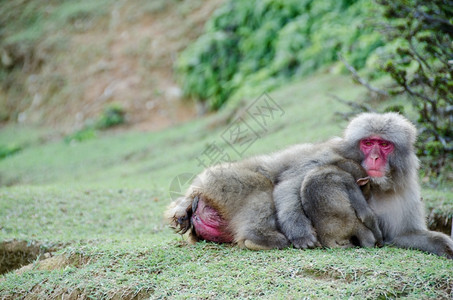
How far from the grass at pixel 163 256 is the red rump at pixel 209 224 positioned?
0.10m

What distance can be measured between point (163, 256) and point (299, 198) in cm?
124

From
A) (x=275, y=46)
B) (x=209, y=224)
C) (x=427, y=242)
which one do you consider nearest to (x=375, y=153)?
(x=427, y=242)

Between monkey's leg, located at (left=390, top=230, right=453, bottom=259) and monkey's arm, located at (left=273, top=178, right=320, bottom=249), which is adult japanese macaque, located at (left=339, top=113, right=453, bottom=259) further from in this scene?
monkey's arm, located at (left=273, top=178, right=320, bottom=249)

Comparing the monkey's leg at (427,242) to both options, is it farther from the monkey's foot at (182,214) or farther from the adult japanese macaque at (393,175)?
the monkey's foot at (182,214)

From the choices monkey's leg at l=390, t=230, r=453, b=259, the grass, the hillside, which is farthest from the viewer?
the hillside

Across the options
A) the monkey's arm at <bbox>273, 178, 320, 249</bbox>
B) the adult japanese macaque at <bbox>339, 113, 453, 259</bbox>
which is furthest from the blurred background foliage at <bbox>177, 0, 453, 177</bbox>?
the monkey's arm at <bbox>273, 178, 320, 249</bbox>

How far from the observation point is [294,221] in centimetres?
468

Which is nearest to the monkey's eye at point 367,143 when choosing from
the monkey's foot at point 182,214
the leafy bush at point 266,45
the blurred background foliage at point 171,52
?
the monkey's foot at point 182,214

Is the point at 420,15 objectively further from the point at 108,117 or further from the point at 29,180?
the point at 108,117

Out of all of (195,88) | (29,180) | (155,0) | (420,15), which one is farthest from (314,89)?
(155,0)

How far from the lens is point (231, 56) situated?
54.7 ft

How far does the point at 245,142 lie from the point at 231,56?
250 inches

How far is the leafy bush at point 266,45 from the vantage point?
14055 mm

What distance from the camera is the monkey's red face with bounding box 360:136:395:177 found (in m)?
4.68
